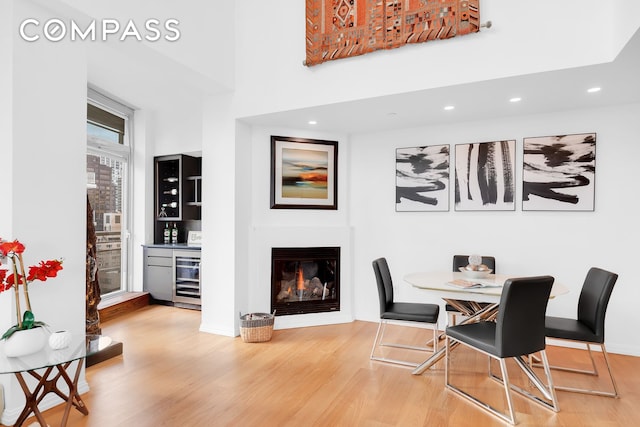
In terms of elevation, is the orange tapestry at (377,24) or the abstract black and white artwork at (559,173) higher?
the orange tapestry at (377,24)

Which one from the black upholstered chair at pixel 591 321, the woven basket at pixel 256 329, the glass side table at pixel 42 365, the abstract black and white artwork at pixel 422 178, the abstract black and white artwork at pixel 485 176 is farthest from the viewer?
the abstract black and white artwork at pixel 422 178

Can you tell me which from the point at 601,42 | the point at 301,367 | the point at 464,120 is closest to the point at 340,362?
the point at 301,367

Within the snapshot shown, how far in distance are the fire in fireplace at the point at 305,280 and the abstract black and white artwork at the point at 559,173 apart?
227cm

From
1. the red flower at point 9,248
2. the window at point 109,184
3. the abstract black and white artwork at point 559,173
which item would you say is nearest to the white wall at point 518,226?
the abstract black and white artwork at point 559,173

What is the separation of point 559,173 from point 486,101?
43.2 inches

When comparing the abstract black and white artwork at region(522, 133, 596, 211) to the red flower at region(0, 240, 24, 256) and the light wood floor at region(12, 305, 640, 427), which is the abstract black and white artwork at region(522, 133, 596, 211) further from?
the red flower at region(0, 240, 24, 256)

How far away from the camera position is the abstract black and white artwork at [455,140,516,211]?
401cm

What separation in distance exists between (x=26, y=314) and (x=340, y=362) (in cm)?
233

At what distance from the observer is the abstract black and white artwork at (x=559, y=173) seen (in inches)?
146

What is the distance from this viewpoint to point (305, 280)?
4613 millimetres

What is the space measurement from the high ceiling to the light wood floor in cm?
239

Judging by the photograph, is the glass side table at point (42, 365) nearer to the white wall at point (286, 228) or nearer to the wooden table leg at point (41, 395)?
the wooden table leg at point (41, 395)

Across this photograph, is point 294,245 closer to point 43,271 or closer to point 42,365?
point 43,271

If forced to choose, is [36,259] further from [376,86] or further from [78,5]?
[376,86]
